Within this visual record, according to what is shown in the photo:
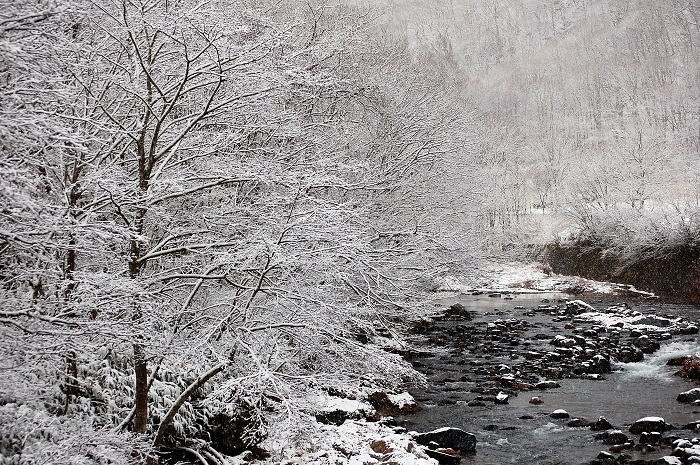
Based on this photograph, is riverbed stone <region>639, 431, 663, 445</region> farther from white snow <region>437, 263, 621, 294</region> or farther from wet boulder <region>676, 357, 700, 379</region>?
white snow <region>437, 263, 621, 294</region>

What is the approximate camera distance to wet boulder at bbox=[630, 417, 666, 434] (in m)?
9.66

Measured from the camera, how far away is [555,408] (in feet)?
37.8

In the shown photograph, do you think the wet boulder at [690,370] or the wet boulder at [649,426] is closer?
the wet boulder at [649,426]

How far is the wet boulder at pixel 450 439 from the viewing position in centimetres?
916

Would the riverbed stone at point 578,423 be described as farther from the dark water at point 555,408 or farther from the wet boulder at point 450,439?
the wet boulder at point 450,439

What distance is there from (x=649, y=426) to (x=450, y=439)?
3896mm

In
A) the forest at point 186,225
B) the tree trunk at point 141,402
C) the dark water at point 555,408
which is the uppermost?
the forest at point 186,225

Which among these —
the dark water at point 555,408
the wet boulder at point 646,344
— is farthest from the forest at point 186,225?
the wet boulder at point 646,344

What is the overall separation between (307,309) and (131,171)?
8.59ft

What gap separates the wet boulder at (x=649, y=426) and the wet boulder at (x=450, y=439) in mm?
3143

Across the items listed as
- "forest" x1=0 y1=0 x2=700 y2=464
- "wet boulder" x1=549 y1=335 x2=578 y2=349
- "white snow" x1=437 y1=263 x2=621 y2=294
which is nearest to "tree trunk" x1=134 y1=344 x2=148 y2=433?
"forest" x1=0 y1=0 x2=700 y2=464

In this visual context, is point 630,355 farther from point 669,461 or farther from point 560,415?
point 669,461

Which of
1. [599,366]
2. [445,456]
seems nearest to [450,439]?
[445,456]

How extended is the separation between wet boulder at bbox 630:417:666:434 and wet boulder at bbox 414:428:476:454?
314cm
